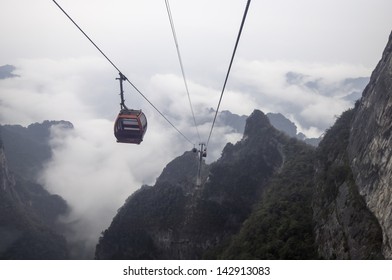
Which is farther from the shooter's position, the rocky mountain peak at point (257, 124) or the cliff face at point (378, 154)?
the rocky mountain peak at point (257, 124)

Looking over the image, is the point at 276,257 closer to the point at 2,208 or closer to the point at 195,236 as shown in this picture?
the point at 195,236

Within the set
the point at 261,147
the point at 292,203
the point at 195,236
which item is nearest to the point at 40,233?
the point at 195,236

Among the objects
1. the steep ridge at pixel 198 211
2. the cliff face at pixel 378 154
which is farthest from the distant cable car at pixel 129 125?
the steep ridge at pixel 198 211

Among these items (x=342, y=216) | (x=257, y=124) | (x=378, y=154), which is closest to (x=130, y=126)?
(x=378, y=154)

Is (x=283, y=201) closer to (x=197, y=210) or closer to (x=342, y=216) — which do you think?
(x=342, y=216)

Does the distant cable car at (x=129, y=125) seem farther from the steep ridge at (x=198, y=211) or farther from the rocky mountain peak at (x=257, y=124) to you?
the rocky mountain peak at (x=257, y=124)

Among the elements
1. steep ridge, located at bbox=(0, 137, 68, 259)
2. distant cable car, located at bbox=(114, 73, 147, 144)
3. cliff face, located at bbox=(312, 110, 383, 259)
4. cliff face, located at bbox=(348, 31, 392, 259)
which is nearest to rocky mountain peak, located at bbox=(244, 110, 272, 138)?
cliff face, located at bbox=(312, 110, 383, 259)
